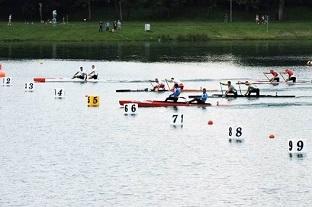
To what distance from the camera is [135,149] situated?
5334 centimetres

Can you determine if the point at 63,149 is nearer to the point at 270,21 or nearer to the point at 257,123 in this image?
the point at 257,123

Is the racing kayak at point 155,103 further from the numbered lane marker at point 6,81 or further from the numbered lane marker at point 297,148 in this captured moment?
the numbered lane marker at point 297,148

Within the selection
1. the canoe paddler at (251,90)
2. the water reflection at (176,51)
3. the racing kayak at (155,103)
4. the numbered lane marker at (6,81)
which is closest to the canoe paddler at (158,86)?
the canoe paddler at (251,90)

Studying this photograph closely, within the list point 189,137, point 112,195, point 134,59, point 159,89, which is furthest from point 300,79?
point 112,195

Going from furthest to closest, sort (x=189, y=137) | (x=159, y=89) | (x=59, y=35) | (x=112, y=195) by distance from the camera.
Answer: (x=59, y=35) < (x=159, y=89) < (x=189, y=137) < (x=112, y=195)

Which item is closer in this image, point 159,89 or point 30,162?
point 30,162

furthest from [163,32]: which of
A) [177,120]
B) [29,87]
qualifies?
[177,120]

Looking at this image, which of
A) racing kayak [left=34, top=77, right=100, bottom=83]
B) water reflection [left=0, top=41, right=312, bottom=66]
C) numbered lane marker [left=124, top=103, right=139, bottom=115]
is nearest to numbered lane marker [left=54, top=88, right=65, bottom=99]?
racing kayak [left=34, top=77, right=100, bottom=83]

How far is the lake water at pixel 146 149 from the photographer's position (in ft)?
143

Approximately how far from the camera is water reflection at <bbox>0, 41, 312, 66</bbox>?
111625mm

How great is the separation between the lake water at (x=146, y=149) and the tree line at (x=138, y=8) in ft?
188

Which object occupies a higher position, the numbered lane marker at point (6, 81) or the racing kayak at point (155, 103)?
the numbered lane marker at point (6, 81)

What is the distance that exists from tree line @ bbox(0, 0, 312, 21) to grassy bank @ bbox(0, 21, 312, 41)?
8508mm

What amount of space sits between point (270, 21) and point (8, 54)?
4392cm
